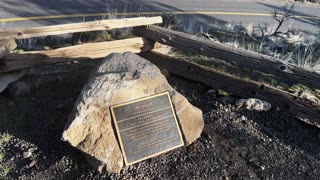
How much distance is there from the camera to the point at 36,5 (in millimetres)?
10961

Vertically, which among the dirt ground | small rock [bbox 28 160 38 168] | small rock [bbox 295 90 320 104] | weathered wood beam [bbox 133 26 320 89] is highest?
weathered wood beam [bbox 133 26 320 89]

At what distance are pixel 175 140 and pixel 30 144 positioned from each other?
64.9 inches

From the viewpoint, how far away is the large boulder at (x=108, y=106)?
14.5ft

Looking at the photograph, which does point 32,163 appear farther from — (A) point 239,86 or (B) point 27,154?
(A) point 239,86

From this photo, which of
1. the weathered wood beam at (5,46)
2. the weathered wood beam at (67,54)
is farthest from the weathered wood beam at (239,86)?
the weathered wood beam at (5,46)

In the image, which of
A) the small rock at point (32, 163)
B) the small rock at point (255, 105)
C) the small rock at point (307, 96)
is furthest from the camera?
the small rock at point (307, 96)

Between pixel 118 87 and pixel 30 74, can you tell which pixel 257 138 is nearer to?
pixel 118 87

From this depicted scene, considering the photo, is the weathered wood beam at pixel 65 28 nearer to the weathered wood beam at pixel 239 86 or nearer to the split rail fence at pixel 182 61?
the split rail fence at pixel 182 61

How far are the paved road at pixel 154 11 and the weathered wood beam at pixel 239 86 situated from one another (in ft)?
12.4

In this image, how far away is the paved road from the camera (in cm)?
986

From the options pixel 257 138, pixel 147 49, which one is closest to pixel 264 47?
pixel 147 49

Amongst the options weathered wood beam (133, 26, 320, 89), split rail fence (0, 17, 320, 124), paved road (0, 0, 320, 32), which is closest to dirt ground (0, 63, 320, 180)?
split rail fence (0, 17, 320, 124)

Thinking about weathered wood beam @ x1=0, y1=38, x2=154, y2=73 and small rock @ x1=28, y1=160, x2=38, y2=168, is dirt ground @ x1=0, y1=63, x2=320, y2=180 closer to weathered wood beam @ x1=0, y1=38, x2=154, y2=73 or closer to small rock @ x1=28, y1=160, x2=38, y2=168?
small rock @ x1=28, y1=160, x2=38, y2=168

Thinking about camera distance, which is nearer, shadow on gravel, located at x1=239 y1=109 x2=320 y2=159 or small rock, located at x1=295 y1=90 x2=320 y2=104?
shadow on gravel, located at x1=239 y1=109 x2=320 y2=159
